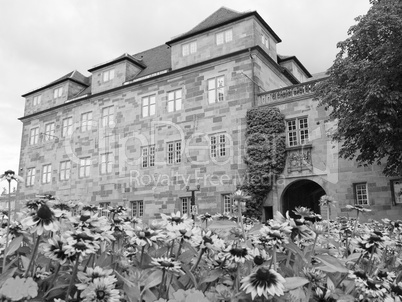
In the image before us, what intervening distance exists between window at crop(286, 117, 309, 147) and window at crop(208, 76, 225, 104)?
4.88m

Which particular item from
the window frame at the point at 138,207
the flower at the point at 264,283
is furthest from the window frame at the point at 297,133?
the flower at the point at 264,283

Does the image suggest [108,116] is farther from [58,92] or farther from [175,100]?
[58,92]

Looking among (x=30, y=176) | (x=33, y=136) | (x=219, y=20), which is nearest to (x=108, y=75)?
(x=33, y=136)

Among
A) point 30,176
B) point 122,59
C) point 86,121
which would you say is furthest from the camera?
point 30,176

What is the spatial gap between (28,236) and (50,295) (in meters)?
0.82

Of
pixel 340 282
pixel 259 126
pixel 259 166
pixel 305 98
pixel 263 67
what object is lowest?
pixel 340 282

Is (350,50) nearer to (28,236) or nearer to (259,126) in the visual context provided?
(259,126)

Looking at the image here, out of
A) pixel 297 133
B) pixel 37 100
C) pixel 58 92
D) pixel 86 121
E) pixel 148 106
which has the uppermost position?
pixel 58 92

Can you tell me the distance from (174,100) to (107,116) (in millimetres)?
6590

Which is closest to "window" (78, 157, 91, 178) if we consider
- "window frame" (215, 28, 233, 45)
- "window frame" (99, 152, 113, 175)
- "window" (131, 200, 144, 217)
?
"window frame" (99, 152, 113, 175)

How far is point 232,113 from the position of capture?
2308 cm

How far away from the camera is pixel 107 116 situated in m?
29.5

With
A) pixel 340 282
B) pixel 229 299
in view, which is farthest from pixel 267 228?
pixel 340 282

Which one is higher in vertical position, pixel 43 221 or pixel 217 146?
pixel 217 146
